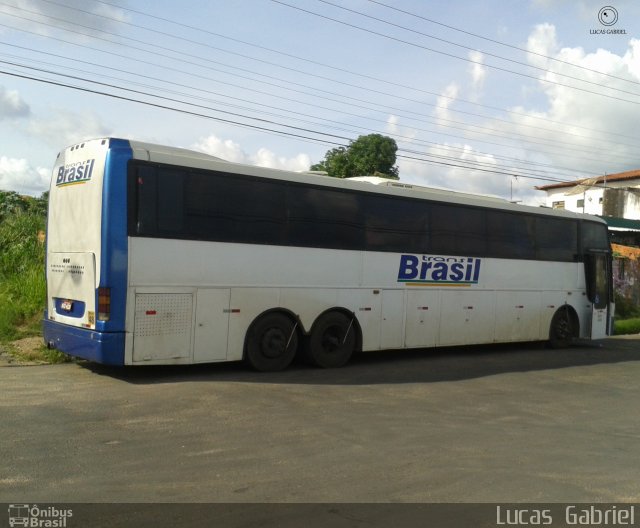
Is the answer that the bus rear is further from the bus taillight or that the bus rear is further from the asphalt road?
the asphalt road

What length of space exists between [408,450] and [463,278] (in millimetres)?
7497

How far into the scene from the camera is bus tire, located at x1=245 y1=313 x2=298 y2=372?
10.4 metres

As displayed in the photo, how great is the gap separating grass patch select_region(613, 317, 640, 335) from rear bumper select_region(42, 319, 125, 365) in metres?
18.2

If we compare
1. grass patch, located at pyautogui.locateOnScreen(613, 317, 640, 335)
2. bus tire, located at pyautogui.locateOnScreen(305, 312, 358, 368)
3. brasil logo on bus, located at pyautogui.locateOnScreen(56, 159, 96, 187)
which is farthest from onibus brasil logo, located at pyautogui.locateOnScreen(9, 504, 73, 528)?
grass patch, located at pyautogui.locateOnScreen(613, 317, 640, 335)

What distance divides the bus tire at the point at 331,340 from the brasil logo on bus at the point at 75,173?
14.3 ft

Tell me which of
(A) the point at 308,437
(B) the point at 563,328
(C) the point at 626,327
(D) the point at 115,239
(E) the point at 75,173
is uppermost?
(E) the point at 75,173

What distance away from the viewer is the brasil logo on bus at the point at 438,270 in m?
12.6

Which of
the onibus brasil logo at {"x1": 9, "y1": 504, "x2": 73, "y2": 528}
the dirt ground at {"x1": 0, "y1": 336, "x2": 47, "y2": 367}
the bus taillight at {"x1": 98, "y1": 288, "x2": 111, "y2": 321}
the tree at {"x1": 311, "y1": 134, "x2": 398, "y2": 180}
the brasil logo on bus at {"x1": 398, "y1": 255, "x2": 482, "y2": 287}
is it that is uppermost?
the tree at {"x1": 311, "y1": 134, "x2": 398, "y2": 180}

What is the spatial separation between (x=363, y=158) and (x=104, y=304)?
28693mm

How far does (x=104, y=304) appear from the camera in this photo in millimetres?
8852

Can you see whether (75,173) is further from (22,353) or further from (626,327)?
(626,327)

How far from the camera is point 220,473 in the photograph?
5637 millimetres

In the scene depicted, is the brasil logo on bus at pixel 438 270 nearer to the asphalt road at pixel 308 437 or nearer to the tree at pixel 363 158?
the asphalt road at pixel 308 437

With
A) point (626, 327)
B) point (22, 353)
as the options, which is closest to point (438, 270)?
point (22, 353)
